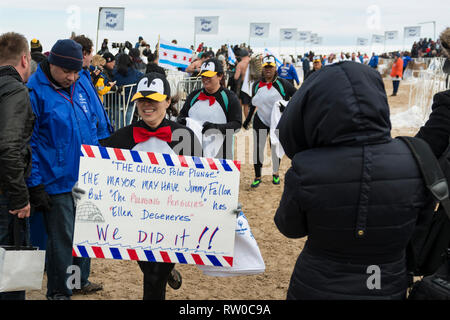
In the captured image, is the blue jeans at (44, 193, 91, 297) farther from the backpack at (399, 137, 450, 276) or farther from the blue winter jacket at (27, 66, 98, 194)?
the backpack at (399, 137, 450, 276)

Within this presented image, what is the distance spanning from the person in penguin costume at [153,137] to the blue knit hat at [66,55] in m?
0.74

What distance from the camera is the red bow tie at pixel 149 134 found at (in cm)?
357

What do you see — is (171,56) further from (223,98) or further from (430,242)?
(430,242)

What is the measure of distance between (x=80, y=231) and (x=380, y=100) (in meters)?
2.04

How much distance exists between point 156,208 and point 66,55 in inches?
69.0

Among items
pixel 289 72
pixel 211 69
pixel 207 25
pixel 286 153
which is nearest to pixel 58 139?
pixel 286 153

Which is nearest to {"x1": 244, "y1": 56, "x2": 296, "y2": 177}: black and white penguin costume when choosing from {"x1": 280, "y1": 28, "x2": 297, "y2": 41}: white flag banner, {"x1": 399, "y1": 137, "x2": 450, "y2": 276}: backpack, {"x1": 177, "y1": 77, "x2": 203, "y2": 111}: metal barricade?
{"x1": 177, "y1": 77, "x2": 203, "y2": 111}: metal barricade

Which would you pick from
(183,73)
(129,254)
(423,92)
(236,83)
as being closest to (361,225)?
(129,254)

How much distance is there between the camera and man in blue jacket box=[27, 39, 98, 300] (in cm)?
393

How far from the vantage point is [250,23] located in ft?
106

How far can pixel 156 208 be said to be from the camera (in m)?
3.04

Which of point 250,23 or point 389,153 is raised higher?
point 250,23

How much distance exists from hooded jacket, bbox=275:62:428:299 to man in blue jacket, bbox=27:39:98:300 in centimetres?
238

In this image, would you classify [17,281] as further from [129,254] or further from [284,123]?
[284,123]
